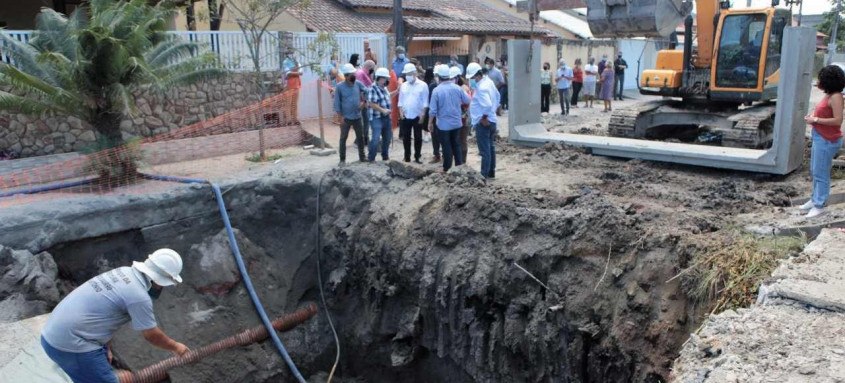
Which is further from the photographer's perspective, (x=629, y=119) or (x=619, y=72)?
(x=619, y=72)

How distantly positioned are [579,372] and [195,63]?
26.8ft

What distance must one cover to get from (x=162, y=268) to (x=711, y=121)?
10300mm

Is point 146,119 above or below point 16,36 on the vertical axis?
below

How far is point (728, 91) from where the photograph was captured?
1134 centimetres

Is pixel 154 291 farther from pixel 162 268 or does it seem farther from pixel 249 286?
pixel 249 286

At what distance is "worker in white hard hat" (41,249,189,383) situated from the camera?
15.6ft

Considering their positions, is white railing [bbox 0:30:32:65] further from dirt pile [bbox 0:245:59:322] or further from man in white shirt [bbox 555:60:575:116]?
man in white shirt [bbox 555:60:575:116]

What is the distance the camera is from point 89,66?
30.4ft

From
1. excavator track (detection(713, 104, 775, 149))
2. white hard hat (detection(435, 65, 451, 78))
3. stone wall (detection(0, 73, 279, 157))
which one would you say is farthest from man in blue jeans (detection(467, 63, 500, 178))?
stone wall (detection(0, 73, 279, 157))

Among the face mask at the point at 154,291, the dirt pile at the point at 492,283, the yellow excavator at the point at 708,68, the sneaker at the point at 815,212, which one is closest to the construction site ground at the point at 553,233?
the dirt pile at the point at 492,283

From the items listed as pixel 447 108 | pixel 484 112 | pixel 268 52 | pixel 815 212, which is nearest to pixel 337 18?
pixel 268 52

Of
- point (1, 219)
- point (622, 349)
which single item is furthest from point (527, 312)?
point (1, 219)

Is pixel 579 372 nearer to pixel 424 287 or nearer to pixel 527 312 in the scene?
pixel 527 312

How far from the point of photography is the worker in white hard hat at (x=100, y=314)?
4.75 m
